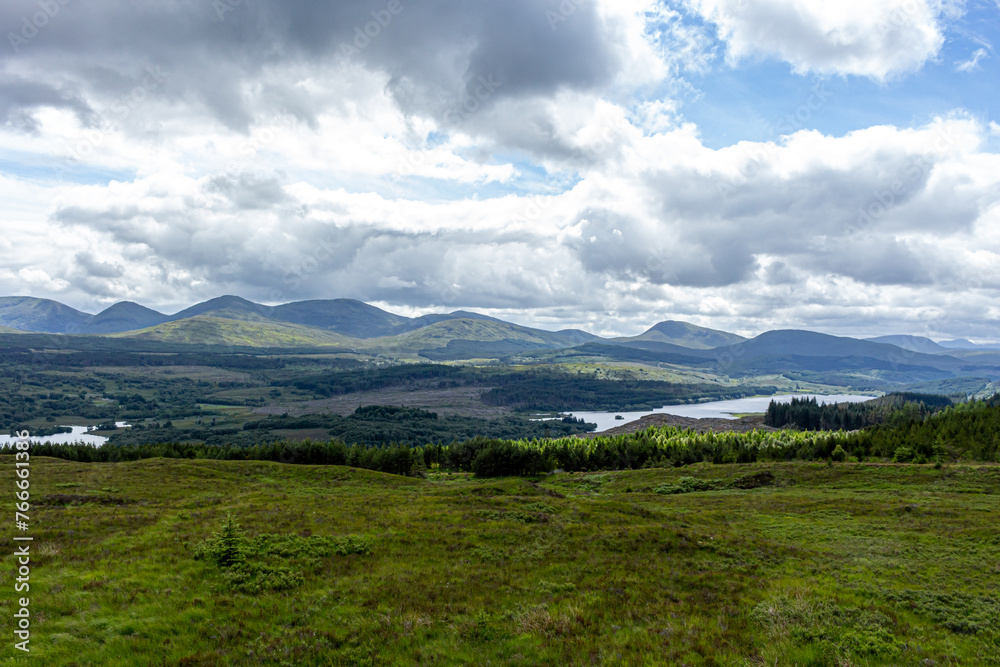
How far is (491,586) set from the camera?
20.6 meters

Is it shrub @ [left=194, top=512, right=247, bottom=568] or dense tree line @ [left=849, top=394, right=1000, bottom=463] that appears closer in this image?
shrub @ [left=194, top=512, right=247, bottom=568]

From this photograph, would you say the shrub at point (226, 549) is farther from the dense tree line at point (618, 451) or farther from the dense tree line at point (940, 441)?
the dense tree line at point (940, 441)

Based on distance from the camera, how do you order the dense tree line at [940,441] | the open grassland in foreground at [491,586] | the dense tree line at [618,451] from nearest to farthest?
the open grassland in foreground at [491,586] < the dense tree line at [940,441] < the dense tree line at [618,451]

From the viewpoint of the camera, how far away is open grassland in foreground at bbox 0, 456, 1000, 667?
47.7 ft

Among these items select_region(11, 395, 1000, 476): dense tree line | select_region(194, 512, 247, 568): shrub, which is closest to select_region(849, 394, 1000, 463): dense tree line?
select_region(11, 395, 1000, 476): dense tree line

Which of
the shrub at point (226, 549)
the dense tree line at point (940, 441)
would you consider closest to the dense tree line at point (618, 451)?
the dense tree line at point (940, 441)

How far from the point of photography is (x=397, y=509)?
3744 cm

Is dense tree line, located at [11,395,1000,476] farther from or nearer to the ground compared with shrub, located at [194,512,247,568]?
nearer to the ground

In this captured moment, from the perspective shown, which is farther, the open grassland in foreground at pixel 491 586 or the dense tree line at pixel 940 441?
the dense tree line at pixel 940 441

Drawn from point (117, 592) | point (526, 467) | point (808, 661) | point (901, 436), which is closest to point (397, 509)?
point (117, 592)

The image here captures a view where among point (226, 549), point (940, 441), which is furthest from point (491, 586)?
point (940, 441)

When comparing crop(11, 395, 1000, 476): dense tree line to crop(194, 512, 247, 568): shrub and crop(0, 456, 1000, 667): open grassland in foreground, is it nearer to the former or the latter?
crop(0, 456, 1000, 667): open grassland in foreground

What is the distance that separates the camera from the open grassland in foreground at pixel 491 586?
1453 centimetres

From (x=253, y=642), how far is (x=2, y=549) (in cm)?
1733
